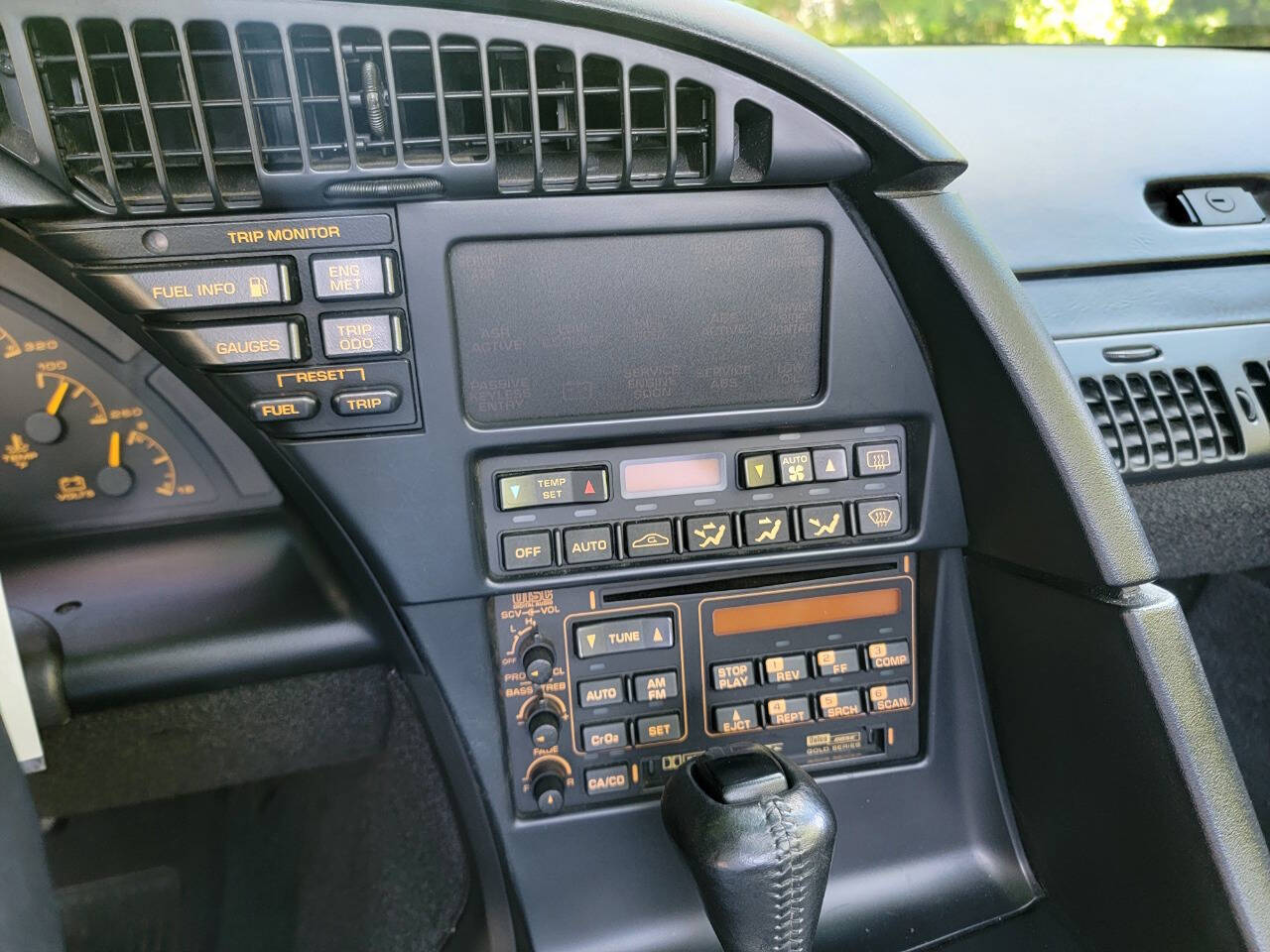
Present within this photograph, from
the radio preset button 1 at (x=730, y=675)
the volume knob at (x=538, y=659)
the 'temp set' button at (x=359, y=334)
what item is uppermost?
the 'temp set' button at (x=359, y=334)

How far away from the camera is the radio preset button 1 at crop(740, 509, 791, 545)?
3.11ft

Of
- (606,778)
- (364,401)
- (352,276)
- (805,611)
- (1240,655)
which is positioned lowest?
(1240,655)

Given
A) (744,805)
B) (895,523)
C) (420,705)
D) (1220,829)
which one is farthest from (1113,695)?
(420,705)

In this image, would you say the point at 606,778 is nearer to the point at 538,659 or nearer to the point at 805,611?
the point at 538,659

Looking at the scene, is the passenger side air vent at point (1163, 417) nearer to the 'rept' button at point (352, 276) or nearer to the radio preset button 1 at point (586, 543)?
the radio preset button 1 at point (586, 543)

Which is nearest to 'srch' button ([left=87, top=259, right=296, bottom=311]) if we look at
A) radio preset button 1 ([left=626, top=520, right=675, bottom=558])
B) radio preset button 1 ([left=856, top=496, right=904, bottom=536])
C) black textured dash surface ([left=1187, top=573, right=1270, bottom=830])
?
radio preset button 1 ([left=626, top=520, right=675, bottom=558])

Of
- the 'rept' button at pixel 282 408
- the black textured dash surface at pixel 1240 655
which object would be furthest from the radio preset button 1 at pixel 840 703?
the black textured dash surface at pixel 1240 655

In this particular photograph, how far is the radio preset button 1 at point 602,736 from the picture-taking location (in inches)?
37.9

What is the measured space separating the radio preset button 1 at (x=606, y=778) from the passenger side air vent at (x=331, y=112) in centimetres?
57

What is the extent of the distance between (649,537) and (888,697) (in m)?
0.33

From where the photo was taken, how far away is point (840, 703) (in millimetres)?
1012

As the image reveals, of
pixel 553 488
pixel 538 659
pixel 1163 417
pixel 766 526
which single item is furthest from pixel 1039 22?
pixel 538 659

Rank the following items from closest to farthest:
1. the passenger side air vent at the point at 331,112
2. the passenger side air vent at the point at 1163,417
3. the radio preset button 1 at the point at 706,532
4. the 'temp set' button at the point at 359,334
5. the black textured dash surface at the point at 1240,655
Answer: the passenger side air vent at the point at 331,112 < the 'temp set' button at the point at 359,334 < the radio preset button 1 at the point at 706,532 < the passenger side air vent at the point at 1163,417 < the black textured dash surface at the point at 1240,655

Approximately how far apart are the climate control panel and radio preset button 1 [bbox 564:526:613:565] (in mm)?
43
